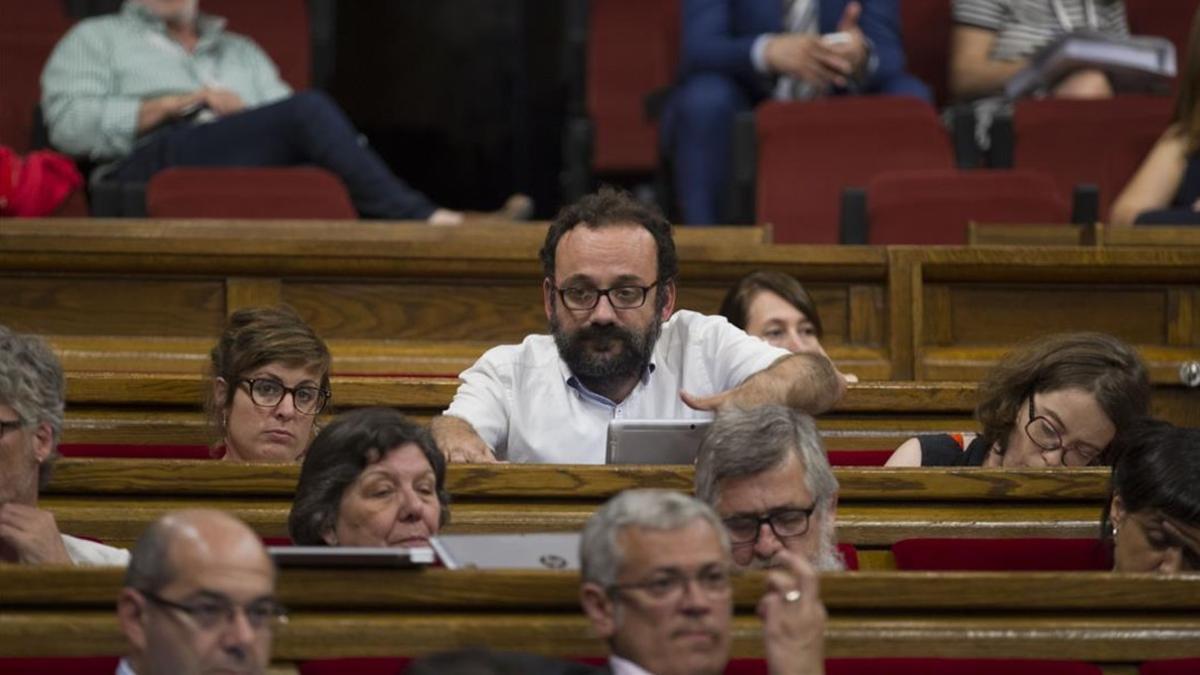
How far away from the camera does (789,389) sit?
1.12m

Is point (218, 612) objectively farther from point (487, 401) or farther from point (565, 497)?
point (487, 401)

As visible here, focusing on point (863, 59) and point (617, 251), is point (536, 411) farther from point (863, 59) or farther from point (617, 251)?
point (863, 59)

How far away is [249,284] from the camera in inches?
56.6

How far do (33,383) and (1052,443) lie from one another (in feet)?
1.69

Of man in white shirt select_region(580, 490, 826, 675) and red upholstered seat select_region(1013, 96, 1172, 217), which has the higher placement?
red upholstered seat select_region(1013, 96, 1172, 217)

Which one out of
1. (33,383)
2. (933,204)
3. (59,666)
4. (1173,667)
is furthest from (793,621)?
(933,204)

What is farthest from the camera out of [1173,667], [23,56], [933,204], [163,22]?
[23,56]

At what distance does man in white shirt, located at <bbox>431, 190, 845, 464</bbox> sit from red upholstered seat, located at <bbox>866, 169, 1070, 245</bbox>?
42cm

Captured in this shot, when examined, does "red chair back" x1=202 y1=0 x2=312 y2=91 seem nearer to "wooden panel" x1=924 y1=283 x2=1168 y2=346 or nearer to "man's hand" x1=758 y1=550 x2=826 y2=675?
"wooden panel" x1=924 y1=283 x2=1168 y2=346

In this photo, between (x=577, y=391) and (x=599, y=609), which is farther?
(x=577, y=391)

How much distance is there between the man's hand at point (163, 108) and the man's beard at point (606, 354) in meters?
0.68

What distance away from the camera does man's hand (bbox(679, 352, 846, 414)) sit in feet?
3.62

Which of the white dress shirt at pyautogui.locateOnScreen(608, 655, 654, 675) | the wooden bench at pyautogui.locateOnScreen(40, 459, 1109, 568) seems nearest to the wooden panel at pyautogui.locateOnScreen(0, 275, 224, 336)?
the wooden bench at pyautogui.locateOnScreen(40, 459, 1109, 568)

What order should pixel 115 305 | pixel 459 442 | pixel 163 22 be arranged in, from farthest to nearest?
pixel 163 22 < pixel 115 305 < pixel 459 442
